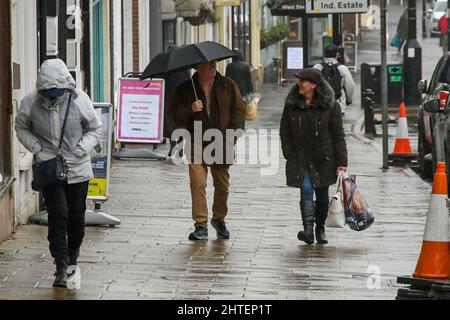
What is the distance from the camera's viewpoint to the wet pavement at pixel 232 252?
35.1 feet

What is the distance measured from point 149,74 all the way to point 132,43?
1221 cm

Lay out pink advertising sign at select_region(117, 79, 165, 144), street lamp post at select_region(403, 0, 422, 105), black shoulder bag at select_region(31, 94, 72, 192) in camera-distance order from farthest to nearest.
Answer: street lamp post at select_region(403, 0, 422, 105) → pink advertising sign at select_region(117, 79, 165, 144) → black shoulder bag at select_region(31, 94, 72, 192)

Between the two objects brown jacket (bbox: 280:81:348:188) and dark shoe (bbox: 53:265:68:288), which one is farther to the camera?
brown jacket (bbox: 280:81:348:188)

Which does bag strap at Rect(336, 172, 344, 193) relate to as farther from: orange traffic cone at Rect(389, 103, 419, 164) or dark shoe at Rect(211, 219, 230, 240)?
orange traffic cone at Rect(389, 103, 419, 164)

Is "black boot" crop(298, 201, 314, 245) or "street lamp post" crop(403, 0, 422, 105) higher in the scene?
"street lamp post" crop(403, 0, 422, 105)

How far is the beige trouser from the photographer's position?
1344 centimetres

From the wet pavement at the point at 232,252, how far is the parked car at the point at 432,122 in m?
0.71

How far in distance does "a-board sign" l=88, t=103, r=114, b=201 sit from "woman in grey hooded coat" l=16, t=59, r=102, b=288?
3.48 m

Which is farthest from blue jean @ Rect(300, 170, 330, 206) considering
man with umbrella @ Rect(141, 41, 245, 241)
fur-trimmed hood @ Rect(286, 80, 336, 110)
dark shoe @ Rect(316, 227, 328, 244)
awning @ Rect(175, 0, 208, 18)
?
awning @ Rect(175, 0, 208, 18)

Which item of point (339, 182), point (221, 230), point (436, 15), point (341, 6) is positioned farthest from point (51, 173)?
point (436, 15)

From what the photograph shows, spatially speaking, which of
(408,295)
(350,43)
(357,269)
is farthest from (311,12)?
(350,43)

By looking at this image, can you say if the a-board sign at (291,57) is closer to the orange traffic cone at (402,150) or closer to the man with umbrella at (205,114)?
the orange traffic cone at (402,150)

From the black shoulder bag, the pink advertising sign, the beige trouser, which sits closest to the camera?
the black shoulder bag

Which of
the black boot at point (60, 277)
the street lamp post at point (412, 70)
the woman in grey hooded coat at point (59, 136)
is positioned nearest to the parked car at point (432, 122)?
the woman in grey hooded coat at point (59, 136)
